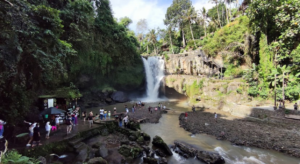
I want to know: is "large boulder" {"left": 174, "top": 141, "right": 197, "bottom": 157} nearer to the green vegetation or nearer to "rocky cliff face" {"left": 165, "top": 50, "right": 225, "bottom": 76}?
the green vegetation

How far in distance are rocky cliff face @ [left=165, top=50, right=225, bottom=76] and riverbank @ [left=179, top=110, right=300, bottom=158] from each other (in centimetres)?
1594

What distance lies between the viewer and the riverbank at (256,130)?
12.1 meters

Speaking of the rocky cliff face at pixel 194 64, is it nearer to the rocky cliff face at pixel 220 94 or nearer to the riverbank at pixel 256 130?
the rocky cliff face at pixel 220 94

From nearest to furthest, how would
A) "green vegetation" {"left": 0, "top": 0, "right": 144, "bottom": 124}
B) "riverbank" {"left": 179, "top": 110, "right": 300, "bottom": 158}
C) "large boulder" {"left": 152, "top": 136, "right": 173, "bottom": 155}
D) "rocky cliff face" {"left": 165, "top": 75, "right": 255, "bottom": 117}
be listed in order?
"green vegetation" {"left": 0, "top": 0, "right": 144, "bottom": 124} → "large boulder" {"left": 152, "top": 136, "right": 173, "bottom": 155} → "riverbank" {"left": 179, "top": 110, "right": 300, "bottom": 158} → "rocky cliff face" {"left": 165, "top": 75, "right": 255, "bottom": 117}

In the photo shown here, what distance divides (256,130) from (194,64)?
22.4 metres

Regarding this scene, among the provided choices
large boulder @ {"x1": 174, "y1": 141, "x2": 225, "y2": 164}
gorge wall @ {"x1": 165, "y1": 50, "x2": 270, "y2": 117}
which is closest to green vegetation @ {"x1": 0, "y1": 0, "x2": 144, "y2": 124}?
large boulder @ {"x1": 174, "y1": 141, "x2": 225, "y2": 164}

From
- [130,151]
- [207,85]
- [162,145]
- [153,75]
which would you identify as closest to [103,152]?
[130,151]

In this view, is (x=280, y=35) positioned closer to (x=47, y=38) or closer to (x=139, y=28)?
(x=47, y=38)

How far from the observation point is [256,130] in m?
15.1

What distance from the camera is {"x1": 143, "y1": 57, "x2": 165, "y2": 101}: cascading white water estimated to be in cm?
3925

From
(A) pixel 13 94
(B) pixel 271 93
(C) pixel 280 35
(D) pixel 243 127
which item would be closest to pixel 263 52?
(C) pixel 280 35

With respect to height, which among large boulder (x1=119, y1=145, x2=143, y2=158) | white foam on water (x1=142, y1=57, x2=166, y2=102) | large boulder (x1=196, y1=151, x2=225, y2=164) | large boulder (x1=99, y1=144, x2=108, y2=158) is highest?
white foam on water (x1=142, y1=57, x2=166, y2=102)

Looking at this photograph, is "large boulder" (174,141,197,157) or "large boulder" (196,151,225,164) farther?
"large boulder" (174,141,197,157)

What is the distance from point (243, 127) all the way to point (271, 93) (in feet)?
32.0
